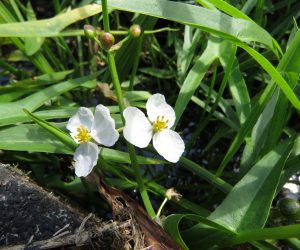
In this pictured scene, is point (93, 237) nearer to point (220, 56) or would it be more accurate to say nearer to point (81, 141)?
point (81, 141)

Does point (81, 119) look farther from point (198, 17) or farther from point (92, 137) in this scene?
point (198, 17)

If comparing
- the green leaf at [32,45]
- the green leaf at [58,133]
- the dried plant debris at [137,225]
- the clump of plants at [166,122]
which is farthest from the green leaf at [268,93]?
the green leaf at [32,45]

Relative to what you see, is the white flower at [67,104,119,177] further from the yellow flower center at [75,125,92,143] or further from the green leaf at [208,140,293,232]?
the green leaf at [208,140,293,232]

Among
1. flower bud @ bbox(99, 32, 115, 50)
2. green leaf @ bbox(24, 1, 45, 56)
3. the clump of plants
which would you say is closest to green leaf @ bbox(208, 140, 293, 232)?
the clump of plants

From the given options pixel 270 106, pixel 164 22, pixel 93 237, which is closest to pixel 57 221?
pixel 93 237

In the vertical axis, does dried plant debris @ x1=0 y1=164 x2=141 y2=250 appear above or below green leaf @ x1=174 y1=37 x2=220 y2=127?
below
